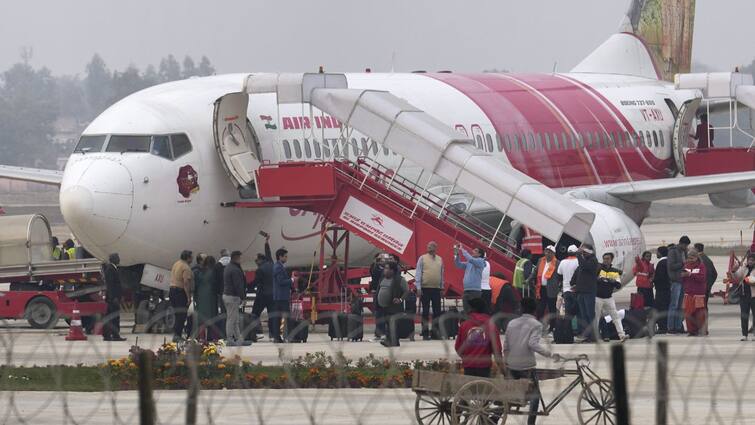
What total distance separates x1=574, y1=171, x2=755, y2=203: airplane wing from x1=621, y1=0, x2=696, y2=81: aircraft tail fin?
9.27 meters

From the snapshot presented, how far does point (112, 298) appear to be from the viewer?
79.8 ft

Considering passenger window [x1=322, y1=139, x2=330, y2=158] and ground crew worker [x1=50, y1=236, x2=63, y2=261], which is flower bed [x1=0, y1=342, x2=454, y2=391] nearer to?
passenger window [x1=322, y1=139, x2=330, y2=158]

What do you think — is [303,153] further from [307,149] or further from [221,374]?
[221,374]

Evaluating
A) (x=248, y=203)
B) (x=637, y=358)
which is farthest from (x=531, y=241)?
(x=637, y=358)

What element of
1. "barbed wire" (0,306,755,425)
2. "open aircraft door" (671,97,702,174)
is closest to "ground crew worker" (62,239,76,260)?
"barbed wire" (0,306,755,425)

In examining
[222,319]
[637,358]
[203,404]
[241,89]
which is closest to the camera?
[203,404]

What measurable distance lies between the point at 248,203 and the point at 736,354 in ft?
27.3

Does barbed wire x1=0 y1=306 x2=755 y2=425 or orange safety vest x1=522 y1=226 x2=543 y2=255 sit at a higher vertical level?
orange safety vest x1=522 y1=226 x2=543 y2=255

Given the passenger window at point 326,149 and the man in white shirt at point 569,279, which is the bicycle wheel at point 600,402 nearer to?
the man in white shirt at point 569,279

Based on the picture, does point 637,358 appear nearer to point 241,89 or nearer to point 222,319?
point 222,319

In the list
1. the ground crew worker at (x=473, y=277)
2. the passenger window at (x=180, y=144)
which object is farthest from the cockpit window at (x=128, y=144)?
the ground crew worker at (x=473, y=277)

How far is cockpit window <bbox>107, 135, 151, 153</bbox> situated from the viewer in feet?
80.4

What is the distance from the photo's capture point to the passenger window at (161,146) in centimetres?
2455

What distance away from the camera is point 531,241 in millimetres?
26438
